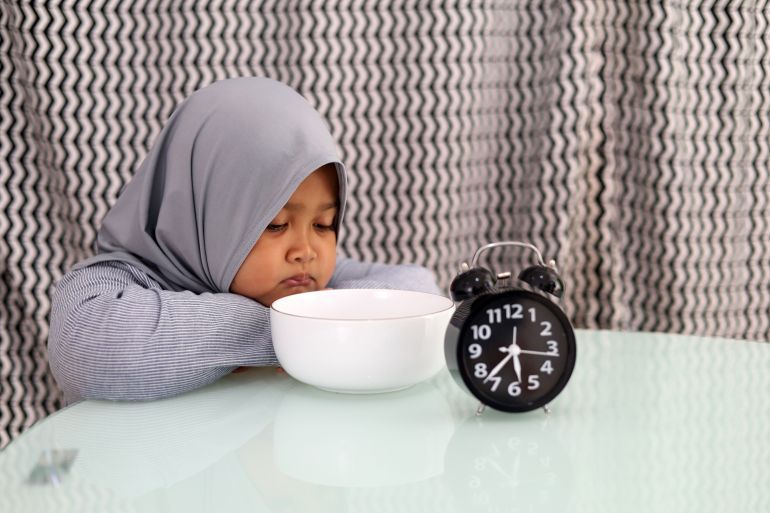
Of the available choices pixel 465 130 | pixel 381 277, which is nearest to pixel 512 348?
pixel 381 277

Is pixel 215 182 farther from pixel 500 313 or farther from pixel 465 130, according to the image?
pixel 465 130

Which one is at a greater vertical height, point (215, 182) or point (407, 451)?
point (215, 182)

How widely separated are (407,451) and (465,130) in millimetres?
1434

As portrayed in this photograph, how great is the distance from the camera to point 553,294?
0.80 metres

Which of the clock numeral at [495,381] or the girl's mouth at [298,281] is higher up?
the clock numeral at [495,381]

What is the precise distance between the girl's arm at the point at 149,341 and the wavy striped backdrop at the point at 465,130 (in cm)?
93

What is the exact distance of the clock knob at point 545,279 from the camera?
2.58 feet

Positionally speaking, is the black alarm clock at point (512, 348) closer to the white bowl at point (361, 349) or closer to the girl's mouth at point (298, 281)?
the white bowl at point (361, 349)

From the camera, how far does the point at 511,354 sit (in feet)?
2.50

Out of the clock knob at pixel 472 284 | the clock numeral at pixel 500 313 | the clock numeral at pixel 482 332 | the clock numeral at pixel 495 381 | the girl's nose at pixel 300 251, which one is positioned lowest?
the clock numeral at pixel 495 381

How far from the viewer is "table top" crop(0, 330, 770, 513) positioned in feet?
2.01

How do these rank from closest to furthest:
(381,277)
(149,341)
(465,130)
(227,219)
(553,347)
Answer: (553,347), (149,341), (227,219), (381,277), (465,130)

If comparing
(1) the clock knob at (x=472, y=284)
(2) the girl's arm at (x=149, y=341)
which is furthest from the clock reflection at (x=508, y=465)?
(2) the girl's arm at (x=149, y=341)

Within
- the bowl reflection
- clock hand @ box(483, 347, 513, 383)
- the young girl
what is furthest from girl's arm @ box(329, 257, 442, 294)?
clock hand @ box(483, 347, 513, 383)
